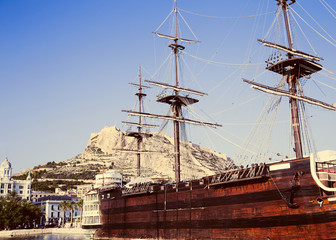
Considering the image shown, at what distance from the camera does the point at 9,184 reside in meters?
98.9

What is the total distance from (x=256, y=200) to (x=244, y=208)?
1.26m

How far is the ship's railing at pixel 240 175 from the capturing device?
24.7 m

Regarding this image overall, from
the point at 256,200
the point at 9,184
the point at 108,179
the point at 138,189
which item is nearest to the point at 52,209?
the point at 9,184

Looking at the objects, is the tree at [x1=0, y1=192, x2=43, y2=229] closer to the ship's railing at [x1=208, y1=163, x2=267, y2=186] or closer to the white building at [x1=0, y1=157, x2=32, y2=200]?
the white building at [x1=0, y1=157, x2=32, y2=200]

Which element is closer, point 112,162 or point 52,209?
point 52,209

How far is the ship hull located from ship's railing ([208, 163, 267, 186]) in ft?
0.30

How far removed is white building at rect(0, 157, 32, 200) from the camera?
97.7 meters

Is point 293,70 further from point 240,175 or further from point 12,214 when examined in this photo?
point 12,214

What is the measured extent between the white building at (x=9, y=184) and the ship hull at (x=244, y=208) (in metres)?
74.9

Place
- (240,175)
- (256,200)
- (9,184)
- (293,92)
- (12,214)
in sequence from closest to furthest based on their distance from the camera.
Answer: (256,200) < (240,175) < (293,92) < (12,214) < (9,184)

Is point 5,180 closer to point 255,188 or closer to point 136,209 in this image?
point 136,209

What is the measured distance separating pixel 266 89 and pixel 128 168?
422ft

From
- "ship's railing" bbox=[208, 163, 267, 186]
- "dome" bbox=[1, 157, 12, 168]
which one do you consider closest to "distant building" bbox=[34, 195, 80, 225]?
"dome" bbox=[1, 157, 12, 168]

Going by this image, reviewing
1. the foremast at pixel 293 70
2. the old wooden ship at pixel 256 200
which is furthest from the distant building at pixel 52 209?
the foremast at pixel 293 70
